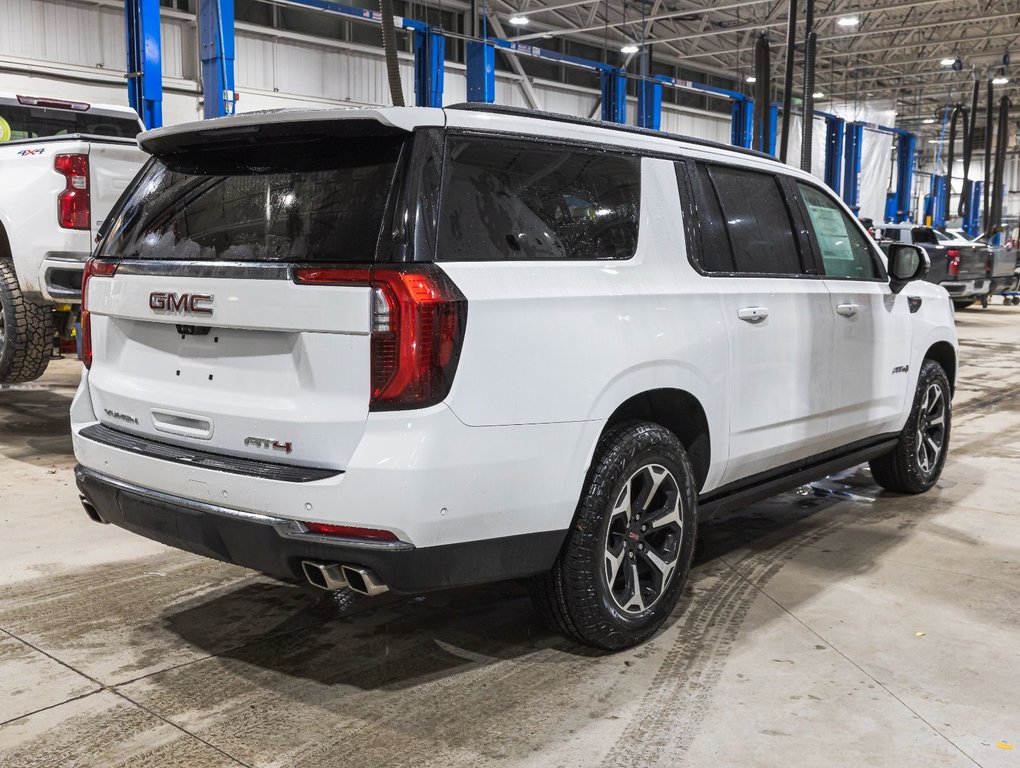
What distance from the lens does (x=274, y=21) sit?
2230 centimetres

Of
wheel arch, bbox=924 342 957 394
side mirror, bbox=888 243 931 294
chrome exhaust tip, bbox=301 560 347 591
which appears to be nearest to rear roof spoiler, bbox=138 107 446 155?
chrome exhaust tip, bbox=301 560 347 591

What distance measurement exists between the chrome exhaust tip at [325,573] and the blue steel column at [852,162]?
23623 millimetres

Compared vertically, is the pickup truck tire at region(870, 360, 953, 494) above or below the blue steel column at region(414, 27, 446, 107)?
below

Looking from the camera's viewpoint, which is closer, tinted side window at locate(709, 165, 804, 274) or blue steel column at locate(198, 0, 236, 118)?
tinted side window at locate(709, 165, 804, 274)

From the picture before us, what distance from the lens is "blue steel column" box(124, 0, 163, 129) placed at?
10594 mm

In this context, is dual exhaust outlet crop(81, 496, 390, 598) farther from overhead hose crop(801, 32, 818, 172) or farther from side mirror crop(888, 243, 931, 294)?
overhead hose crop(801, 32, 818, 172)

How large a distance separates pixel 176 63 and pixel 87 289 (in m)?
19.5

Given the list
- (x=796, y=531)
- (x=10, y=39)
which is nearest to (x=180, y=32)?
(x=10, y=39)

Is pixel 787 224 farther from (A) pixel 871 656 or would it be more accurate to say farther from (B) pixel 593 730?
(B) pixel 593 730

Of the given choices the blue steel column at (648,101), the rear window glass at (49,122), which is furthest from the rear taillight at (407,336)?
the blue steel column at (648,101)

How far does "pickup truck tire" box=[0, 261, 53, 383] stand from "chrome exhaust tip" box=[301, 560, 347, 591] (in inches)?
175

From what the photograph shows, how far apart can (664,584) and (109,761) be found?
1.82 metres

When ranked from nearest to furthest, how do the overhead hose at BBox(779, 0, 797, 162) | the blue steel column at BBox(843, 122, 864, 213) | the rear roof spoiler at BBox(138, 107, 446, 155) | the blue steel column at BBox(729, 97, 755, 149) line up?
the rear roof spoiler at BBox(138, 107, 446, 155), the overhead hose at BBox(779, 0, 797, 162), the blue steel column at BBox(729, 97, 755, 149), the blue steel column at BBox(843, 122, 864, 213)

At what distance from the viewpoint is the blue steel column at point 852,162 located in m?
24.4
